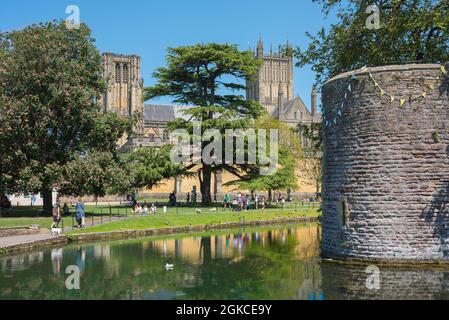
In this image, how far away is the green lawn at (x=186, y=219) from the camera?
2777 centimetres

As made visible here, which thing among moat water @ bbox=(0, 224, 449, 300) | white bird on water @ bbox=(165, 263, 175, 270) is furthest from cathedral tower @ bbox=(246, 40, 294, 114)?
white bird on water @ bbox=(165, 263, 175, 270)

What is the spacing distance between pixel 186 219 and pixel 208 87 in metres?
15.3

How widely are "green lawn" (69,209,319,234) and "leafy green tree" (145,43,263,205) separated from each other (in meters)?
6.36

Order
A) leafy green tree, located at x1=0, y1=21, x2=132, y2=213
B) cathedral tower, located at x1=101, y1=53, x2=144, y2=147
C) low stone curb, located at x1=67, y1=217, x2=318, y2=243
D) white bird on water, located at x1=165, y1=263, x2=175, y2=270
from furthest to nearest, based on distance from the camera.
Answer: cathedral tower, located at x1=101, y1=53, x2=144, y2=147
leafy green tree, located at x1=0, y1=21, x2=132, y2=213
low stone curb, located at x1=67, y1=217, x2=318, y2=243
white bird on water, located at x1=165, y1=263, x2=175, y2=270

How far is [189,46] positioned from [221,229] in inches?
633

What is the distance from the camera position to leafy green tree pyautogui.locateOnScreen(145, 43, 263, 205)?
1636 inches

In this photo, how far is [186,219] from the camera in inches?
1257

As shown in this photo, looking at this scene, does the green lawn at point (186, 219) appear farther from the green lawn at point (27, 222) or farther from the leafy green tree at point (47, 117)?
the leafy green tree at point (47, 117)

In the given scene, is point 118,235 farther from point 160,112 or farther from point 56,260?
point 160,112

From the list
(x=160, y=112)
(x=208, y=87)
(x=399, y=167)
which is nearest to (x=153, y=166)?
(x=208, y=87)

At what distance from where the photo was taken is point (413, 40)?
2328 centimetres

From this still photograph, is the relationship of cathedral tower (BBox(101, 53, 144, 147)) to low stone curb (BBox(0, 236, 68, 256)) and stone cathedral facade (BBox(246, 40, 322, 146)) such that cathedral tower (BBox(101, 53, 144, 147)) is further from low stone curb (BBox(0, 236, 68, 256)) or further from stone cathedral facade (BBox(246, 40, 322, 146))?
low stone curb (BBox(0, 236, 68, 256))
